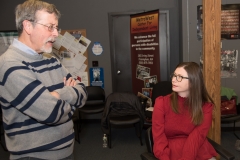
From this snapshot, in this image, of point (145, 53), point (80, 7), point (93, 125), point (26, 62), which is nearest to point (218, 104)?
point (26, 62)

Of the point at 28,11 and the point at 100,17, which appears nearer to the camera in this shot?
the point at 28,11

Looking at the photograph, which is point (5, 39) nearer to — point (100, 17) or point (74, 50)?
point (74, 50)

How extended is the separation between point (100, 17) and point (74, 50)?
0.84m

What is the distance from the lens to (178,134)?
1.97 meters

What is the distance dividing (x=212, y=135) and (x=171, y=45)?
2.56 meters

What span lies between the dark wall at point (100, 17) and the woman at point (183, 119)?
9.41ft

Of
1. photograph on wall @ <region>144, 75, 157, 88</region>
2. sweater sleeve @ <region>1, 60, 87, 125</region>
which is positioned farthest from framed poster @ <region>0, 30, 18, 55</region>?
sweater sleeve @ <region>1, 60, 87, 125</region>

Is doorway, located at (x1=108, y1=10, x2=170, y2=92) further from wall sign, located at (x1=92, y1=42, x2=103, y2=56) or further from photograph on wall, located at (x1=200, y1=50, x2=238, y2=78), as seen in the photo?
photograph on wall, located at (x1=200, y1=50, x2=238, y2=78)

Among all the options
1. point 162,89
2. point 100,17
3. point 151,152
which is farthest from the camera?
point 100,17

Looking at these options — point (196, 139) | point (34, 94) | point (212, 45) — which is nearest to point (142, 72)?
point (212, 45)

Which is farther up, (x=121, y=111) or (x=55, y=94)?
(x=55, y=94)

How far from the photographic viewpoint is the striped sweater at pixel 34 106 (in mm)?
1208

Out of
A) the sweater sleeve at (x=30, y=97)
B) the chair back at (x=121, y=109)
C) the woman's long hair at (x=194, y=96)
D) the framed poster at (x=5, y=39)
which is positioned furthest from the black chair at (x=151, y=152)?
the framed poster at (x=5, y=39)

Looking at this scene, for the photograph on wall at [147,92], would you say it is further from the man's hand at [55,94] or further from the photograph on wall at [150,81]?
the man's hand at [55,94]
